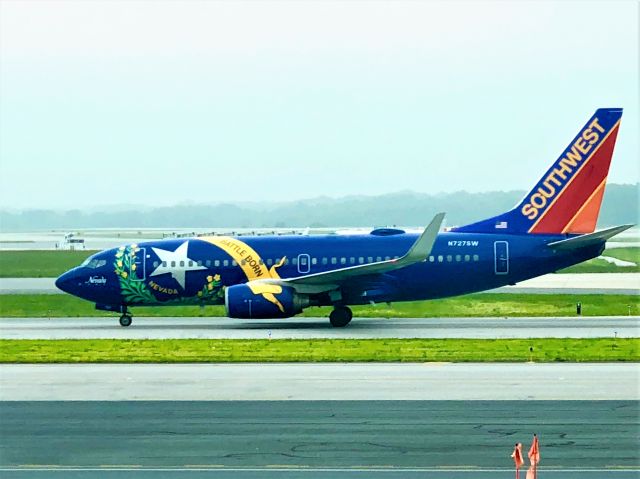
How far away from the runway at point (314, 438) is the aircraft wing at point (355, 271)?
17117mm

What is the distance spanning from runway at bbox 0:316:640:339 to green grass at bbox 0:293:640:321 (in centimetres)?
253

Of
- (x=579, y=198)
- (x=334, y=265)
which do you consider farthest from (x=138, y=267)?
(x=579, y=198)

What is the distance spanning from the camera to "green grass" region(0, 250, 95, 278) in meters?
74.3

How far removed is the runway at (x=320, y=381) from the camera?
74.0ft

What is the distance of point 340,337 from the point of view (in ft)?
117

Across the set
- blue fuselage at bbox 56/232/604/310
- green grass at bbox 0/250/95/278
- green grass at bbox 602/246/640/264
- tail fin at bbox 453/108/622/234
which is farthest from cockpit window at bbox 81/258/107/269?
green grass at bbox 602/246/640/264

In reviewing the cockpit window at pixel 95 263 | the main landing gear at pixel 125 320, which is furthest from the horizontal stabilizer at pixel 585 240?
the cockpit window at pixel 95 263

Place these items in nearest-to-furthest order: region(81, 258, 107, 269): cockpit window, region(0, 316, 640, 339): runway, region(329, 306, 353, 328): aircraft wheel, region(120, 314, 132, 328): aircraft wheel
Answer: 1. region(0, 316, 640, 339): runway
2. region(329, 306, 353, 328): aircraft wheel
3. region(120, 314, 132, 328): aircraft wheel
4. region(81, 258, 107, 269): cockpit window

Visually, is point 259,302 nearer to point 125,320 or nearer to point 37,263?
point 125,320

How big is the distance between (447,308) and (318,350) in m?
17.7

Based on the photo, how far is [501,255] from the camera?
4094 centimetres

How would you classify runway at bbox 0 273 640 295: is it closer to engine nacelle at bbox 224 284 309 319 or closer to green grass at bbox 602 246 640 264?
green grass at bbox 602 246 640 264

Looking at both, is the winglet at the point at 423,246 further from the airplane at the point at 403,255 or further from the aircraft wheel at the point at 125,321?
the aircraft wheel at the point at 125,321

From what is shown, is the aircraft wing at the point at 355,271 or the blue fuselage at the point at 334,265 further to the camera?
the blue fuselage at the point at 334,265
